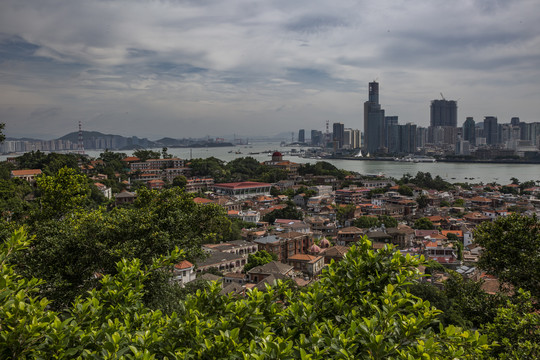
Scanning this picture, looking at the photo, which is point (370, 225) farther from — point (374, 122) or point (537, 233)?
point (374, 122)

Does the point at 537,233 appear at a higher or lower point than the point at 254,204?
higher

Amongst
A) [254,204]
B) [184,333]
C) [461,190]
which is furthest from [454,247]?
[461,190]

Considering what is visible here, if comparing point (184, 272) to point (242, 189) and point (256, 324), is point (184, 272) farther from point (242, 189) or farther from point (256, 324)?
point (242, 189)

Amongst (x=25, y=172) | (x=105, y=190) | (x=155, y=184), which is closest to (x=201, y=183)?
(x=155, y=184)

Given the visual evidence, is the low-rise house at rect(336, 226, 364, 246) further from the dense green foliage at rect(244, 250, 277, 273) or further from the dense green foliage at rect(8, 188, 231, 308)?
the dense green foliage at rect(8, 188, 231, 308)

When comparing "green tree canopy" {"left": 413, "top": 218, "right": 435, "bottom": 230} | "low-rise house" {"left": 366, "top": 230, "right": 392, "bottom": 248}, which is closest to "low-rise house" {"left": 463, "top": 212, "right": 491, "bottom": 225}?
"green tree canopy" {"left": 413, "top": 218, "right": 435, "bottom": 230}

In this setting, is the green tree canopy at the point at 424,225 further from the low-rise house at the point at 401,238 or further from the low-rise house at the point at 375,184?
the low-rise house at the point at 375,184
